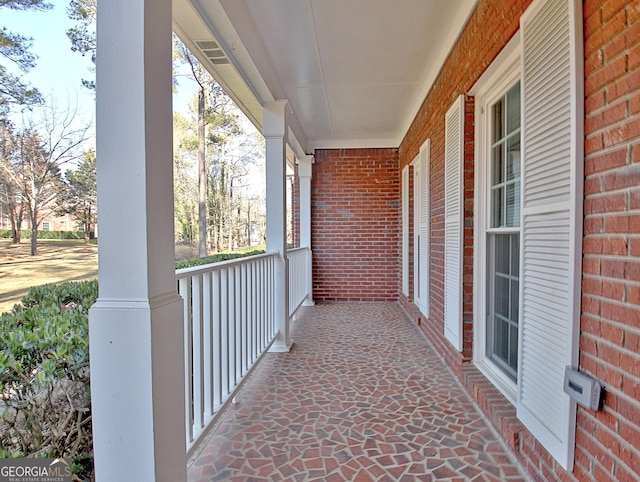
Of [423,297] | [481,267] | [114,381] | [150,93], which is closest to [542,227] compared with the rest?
[481,267]

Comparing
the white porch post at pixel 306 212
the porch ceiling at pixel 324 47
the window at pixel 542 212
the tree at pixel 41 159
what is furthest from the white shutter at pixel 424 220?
the tree at pixel 41 159

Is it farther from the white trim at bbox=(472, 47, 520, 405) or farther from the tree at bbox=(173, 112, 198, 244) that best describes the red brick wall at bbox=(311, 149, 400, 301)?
the tree at bbox=(173, 112, 198, 244)

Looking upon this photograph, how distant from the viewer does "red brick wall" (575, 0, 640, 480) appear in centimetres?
99

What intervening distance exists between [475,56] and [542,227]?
136cm

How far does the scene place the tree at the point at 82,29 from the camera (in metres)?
2.25

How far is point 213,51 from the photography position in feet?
7.79

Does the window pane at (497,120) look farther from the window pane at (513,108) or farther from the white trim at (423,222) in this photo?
the white trim at (423,222)

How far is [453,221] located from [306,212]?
3.31m

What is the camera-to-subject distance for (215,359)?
6.33 ft

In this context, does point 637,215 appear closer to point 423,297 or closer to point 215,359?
point 215,359

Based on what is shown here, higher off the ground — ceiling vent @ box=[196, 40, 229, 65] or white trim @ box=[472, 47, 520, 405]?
ceiling vent @ box=[196, 40, 229, 65]

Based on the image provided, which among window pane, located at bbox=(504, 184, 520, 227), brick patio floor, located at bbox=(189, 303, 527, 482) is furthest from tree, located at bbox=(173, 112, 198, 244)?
window pane, located at bbox=(504, 184, 520, 227)

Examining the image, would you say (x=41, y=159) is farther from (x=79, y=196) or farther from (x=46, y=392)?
(x=46, y=392)

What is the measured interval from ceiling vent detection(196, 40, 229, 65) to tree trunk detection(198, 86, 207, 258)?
20.4 ft
